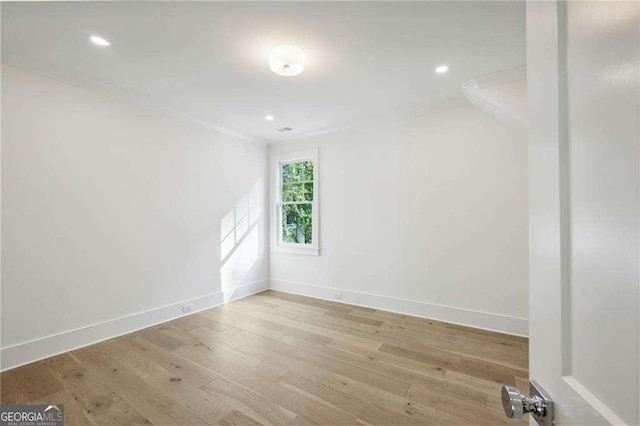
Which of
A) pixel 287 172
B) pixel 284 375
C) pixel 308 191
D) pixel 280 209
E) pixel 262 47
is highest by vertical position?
pixel 262 47

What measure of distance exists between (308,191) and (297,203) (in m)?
0.29

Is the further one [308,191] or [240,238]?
[308,191]

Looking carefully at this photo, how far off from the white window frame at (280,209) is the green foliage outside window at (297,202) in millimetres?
73

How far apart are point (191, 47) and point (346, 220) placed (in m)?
2.73

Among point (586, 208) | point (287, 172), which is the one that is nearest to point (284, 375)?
point (586, 208)

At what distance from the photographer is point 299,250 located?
4.41 meters

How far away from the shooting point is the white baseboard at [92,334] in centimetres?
226

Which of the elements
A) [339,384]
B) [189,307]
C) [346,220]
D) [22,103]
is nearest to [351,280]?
[346,220]

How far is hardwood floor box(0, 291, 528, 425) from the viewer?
172cm

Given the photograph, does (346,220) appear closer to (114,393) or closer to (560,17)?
(114,393)

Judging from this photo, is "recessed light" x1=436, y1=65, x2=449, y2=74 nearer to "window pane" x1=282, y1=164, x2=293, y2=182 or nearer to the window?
the window

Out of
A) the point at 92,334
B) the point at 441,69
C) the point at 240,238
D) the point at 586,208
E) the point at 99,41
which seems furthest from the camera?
the point at 240,238

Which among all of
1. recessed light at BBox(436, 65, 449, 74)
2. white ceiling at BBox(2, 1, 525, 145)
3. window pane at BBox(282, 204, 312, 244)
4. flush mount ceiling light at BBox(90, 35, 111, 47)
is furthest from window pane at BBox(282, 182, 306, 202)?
flush mount ceiling light at BBox(90, 35, 111, 47)

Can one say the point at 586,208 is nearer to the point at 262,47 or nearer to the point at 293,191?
the point at 262,47
